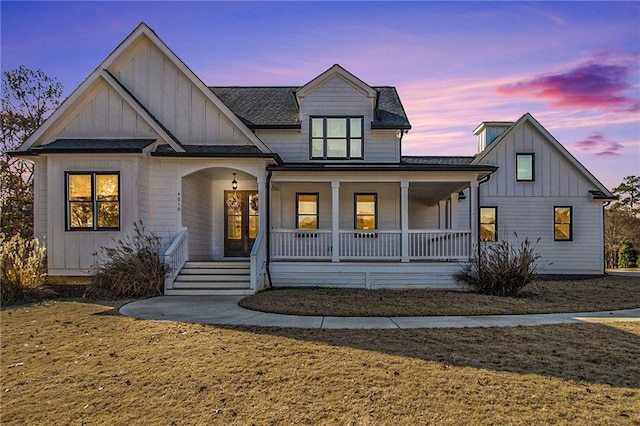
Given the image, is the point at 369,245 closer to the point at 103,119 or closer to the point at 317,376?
the point at 103,119

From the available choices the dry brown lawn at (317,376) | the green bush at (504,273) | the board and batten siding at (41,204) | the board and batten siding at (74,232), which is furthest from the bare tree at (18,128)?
the green bush at (504,273)

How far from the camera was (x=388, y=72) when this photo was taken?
18.7 m

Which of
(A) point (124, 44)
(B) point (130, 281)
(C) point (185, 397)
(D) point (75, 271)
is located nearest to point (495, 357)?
(C) point (185, 397)

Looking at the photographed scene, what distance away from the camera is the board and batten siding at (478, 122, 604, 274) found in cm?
1889

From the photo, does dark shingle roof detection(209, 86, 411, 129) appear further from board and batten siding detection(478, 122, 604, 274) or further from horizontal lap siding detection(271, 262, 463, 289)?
board and batten siding detection(478, 122, 604, 274)

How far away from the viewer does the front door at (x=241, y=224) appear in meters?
Answer: 15.6

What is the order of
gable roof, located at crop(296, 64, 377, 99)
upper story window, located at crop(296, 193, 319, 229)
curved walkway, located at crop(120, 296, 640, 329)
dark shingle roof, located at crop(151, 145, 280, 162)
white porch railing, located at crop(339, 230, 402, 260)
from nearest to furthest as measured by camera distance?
curved walkway, located at crop(120, 296, 640, 329) < dark shingle roof, located at crop(151, 145, 280, 162) < white porch railing, located at crop(339, 230, 402, 260) < gable roof, located at crop(296, 64, 377, 99) < upper story window, located at crop(296, 193, 319, 229)

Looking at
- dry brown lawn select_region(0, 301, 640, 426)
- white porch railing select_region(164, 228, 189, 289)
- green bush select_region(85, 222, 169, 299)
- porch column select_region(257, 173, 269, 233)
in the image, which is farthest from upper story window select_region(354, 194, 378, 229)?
dry brown lawn select_region(0, 301, 640, 426)

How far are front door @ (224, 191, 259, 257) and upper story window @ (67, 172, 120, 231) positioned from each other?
4.27 m

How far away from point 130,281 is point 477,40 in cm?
1251

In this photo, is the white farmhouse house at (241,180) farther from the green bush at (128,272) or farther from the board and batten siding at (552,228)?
the board and batten siding at (552,228)

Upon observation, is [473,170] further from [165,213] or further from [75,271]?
[75,271]

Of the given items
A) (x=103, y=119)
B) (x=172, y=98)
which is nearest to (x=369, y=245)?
(x=172, y=98)

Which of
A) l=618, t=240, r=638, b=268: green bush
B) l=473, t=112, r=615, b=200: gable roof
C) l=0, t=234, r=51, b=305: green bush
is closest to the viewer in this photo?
l=0, t=234, r=51, b=305: green bush
